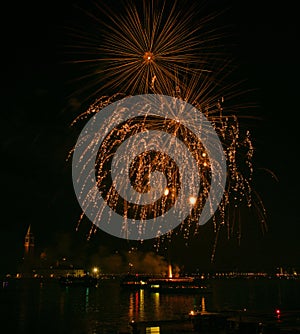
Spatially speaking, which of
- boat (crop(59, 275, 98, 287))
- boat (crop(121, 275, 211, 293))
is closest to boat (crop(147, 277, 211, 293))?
boat (crop(121, 275, 211, 293))

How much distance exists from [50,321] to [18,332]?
6.85m

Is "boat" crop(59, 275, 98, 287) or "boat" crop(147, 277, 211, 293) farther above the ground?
"boat" crop(59, 275, 98, 287)

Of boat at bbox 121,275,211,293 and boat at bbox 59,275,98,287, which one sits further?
boat at bbox 59,275,98,287

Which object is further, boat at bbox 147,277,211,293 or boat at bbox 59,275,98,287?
boat at bbox 59,275,98,287

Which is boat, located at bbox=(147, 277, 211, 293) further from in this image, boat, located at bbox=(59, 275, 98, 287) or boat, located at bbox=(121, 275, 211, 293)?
boat, located at bbox=(59, 275, 98, 287)

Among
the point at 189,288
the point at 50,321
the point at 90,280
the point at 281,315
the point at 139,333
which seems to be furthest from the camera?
the point at 90,280

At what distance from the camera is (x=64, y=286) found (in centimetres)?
11769

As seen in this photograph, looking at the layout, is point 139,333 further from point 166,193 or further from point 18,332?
point 18,332

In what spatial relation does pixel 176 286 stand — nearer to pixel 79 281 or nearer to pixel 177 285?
pixel 177 285

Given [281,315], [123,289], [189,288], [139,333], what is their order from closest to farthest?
1. [139,333]
2. [281,315]
3. [189,288]
4. [123,289]

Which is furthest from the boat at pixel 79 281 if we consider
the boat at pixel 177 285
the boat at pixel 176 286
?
the boat at pixel 176 286

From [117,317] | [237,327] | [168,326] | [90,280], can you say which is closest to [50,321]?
[117,317]

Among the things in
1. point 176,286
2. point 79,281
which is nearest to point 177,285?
point 176,286

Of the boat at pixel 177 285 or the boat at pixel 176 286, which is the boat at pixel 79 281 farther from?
the boat at pixel 176 286
